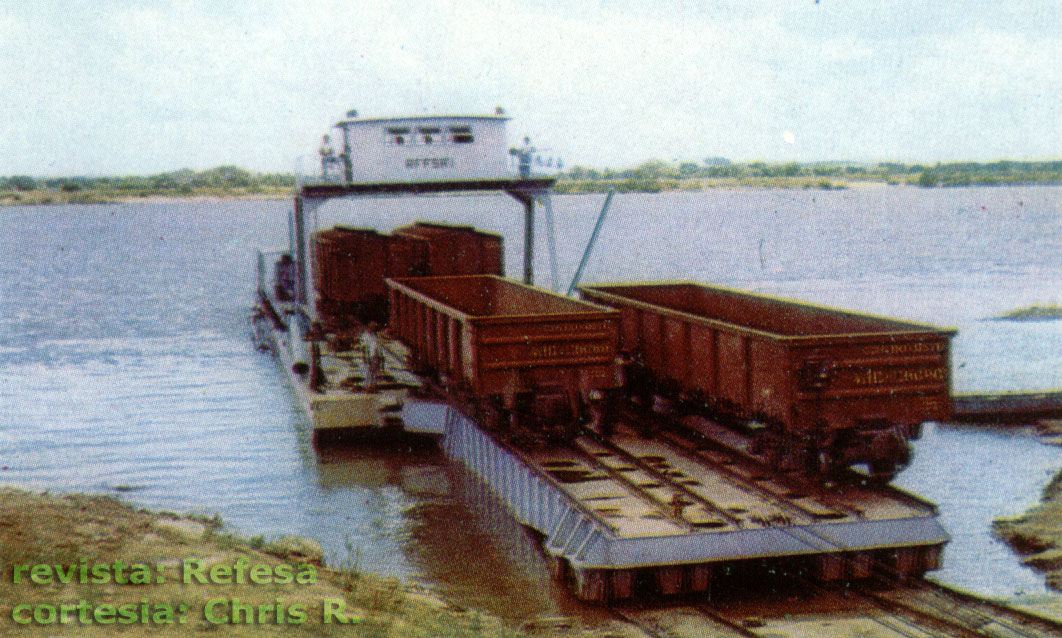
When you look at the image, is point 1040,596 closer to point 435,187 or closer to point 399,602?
point 399,602

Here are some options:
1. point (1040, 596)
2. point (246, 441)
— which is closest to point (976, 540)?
point (1040, 596)

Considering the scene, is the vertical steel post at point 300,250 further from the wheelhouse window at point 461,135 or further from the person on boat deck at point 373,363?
the person on boat deck at point 373,363

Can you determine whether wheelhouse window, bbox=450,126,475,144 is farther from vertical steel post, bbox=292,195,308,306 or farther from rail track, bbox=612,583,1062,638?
rail track, bbox=612,583,1062,638

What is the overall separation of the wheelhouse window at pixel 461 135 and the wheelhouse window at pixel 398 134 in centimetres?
130

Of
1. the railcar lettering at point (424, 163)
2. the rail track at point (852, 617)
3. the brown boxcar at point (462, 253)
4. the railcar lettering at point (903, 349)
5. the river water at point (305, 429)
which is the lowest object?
the river water at point (305, 429)

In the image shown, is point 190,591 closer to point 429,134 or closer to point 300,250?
point 429,134

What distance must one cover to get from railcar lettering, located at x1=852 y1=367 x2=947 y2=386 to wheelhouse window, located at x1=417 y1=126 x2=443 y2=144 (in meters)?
19.9

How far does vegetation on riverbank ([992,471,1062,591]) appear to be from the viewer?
1638 cm

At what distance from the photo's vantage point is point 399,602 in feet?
41.9

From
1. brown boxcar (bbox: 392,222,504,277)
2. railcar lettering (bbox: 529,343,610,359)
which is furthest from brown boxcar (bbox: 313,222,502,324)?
railcar lettering (bbox: 529,343,610,359)

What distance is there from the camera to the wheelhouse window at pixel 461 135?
106ft

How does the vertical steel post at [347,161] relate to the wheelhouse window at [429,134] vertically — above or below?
below

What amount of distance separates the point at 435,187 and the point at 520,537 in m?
15.1

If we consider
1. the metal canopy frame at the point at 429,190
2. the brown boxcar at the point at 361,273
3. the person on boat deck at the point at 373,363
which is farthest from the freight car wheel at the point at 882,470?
the brown boxcar at the point at 361,273
